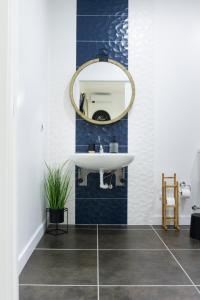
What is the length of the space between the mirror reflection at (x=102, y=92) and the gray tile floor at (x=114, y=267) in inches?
46.0

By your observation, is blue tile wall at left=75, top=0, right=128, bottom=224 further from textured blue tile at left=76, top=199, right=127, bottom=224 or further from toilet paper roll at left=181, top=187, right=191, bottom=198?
toilet paper roll at left=181, top=187, right=191, bottom=198

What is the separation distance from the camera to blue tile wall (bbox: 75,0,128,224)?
3.34 metres

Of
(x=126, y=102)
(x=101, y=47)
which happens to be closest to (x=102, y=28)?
(x=101, y=47)

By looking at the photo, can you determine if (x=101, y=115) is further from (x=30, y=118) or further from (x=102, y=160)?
(x=30, y=118)

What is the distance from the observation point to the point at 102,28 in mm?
3357

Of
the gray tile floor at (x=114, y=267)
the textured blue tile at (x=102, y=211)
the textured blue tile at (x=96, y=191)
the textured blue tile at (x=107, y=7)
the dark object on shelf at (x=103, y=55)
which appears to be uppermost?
the textured blue tile at (x=107, y=7)

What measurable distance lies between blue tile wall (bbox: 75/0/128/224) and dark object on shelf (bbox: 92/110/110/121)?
0.09 m

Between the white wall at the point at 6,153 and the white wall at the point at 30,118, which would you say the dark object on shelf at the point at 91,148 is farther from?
the white wall at the point at 6,153

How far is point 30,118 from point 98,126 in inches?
41.9

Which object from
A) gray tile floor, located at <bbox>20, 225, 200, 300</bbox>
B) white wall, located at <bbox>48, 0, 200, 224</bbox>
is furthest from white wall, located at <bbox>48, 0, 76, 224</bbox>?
gray tile floor, located at <bbox>20, 225, 200, 300</bbox>

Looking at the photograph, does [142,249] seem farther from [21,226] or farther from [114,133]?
[114,133]

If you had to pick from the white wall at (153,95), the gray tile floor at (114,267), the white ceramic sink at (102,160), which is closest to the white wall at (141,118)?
the white wall at (153,95)

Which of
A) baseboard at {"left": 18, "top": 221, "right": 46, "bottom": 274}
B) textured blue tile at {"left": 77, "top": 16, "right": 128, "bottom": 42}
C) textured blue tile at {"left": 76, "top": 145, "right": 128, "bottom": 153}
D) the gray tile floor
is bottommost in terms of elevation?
the gray tile floor

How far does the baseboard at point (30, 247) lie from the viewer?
2055 mm
